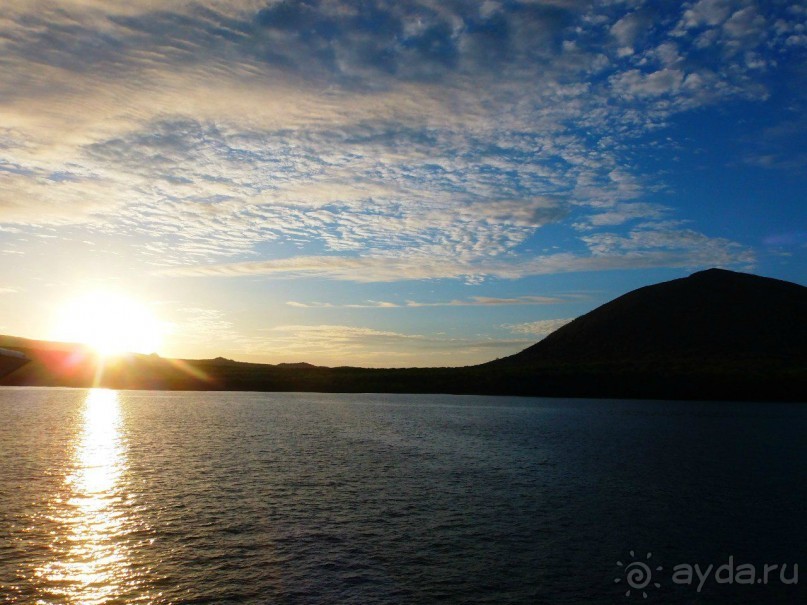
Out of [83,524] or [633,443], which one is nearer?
[83,524]

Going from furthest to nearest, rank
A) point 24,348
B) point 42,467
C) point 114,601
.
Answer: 1. point 42,467
2. point 114,601
3. point 24,348

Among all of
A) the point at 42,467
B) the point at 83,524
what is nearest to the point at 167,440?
the point at 42,467

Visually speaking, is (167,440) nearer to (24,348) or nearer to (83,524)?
(83,524)

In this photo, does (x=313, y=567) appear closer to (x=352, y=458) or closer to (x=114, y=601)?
(x=114, y=601)

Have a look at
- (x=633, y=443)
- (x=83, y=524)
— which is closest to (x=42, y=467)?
(x=83, y=524)

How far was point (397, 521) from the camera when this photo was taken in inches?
1657

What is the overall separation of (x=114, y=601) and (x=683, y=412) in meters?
150

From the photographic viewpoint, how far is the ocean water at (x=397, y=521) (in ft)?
98.8

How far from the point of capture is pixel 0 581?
96.2ft

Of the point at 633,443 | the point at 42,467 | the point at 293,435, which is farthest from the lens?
the point at 293,435

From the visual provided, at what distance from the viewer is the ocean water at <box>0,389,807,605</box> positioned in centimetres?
3012

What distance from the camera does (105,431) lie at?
104250 mm

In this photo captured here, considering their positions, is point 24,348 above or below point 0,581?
above

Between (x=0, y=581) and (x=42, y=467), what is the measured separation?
37999mm
